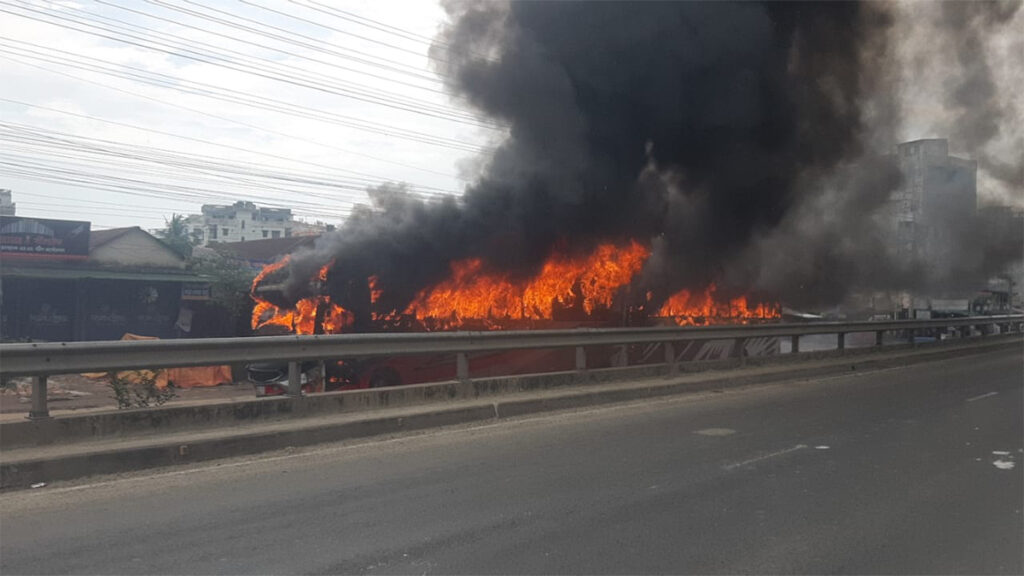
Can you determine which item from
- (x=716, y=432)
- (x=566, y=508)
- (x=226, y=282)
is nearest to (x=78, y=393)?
(x=226, y=282)

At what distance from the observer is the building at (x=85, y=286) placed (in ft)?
75.5

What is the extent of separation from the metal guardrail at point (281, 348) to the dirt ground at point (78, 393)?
4.31 m

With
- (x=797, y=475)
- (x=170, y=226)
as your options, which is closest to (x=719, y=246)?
(x=797, y=475)

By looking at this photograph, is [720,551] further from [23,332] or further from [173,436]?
[23,332]

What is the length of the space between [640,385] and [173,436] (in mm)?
6310

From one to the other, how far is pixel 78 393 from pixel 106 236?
15.9 metres

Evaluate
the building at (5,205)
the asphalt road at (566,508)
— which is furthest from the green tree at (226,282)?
the asphalt road at (566,508)

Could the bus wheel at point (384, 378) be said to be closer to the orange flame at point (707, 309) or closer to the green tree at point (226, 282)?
the green tree at point (226, 282)

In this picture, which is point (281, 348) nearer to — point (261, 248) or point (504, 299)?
point (504, 299)

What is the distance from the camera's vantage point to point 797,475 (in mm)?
6316

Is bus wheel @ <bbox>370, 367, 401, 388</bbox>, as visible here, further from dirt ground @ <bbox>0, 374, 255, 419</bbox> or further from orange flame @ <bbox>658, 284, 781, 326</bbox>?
orange flame @ <bbox>658, 284, 781, 326</bbox>

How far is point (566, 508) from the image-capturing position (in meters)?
5.28

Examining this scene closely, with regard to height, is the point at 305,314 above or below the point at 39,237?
below

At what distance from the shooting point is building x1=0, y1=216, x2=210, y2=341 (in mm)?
23016
